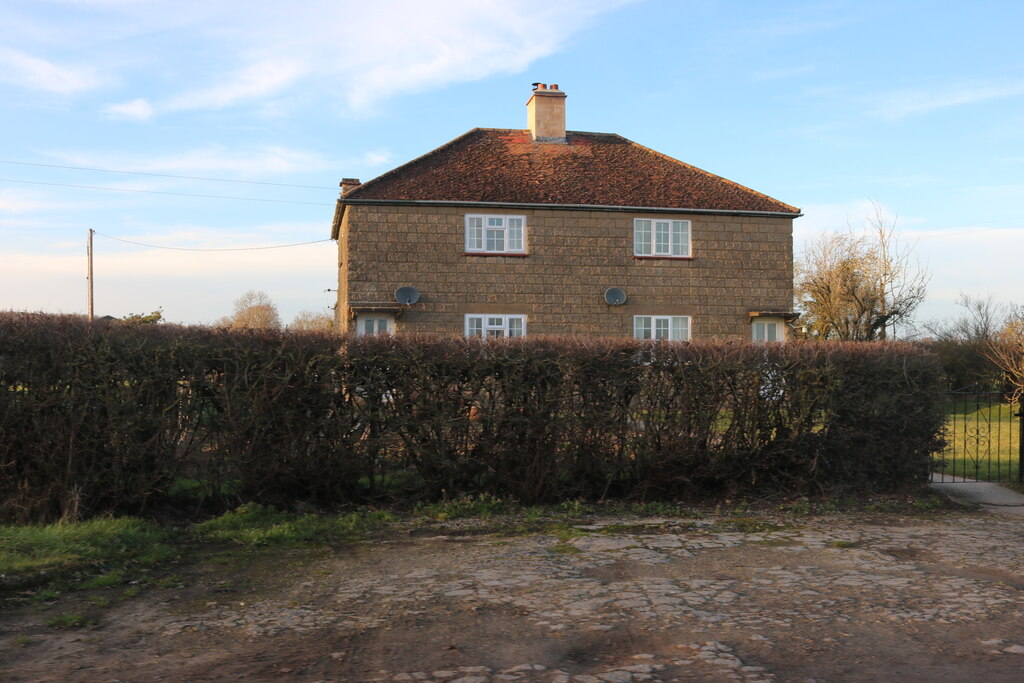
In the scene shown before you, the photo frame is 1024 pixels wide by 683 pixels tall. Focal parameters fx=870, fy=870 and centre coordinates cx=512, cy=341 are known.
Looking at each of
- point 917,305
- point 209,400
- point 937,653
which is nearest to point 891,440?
point 937,653

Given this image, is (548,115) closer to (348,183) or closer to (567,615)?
(348,183)

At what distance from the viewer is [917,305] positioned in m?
39.9

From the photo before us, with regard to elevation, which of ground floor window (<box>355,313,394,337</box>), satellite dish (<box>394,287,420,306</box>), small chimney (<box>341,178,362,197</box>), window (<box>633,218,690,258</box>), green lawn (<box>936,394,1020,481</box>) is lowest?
green lawn (<box>936,394,1020,481</box>)

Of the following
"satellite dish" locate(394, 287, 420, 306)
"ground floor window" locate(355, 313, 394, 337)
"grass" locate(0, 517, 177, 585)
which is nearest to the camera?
"grass" locate(0, 517, 177, 585)

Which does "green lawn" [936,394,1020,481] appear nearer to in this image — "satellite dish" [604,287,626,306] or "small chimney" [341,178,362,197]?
"satellite dish" [604,287,626,306]

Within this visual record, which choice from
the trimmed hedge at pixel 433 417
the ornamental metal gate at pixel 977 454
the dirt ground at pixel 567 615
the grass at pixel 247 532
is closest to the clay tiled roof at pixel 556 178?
the ornamental metal gate at pixel 977 454

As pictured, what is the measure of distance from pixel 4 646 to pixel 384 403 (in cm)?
489

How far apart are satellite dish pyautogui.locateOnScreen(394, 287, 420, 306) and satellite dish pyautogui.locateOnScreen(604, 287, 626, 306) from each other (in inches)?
217

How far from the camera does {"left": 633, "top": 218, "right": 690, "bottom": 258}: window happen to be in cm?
2569

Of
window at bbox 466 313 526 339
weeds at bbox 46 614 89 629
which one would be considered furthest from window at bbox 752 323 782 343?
weeds at bbox 46 614 89 629

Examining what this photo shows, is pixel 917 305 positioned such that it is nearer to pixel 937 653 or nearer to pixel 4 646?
pixel 937 653

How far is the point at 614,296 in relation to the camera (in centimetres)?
2525

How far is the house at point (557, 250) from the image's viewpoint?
80.2ft

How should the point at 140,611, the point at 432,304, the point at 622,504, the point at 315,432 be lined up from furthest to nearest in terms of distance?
1. the point at 432,304
2. the point at 622,504
3. the point at 315,432
4. the point at 140,611
